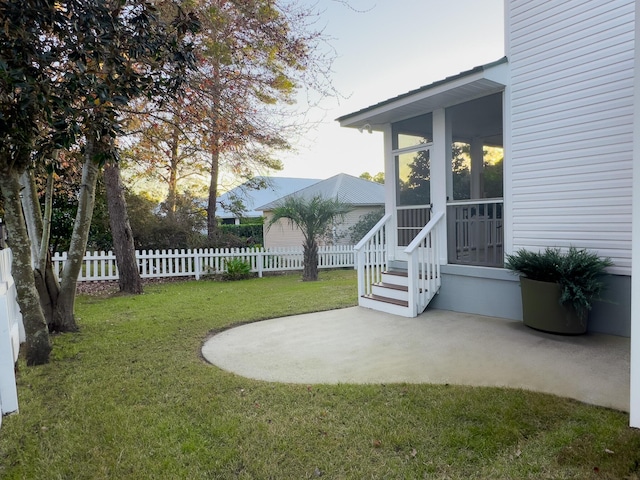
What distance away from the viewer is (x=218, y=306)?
25.2 ft

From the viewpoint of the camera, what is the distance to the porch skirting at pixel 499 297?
4988 mm

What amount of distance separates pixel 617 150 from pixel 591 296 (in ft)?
6.04

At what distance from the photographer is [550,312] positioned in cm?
505

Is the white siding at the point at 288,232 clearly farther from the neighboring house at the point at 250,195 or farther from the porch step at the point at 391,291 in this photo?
the porch step at the point at 391,291

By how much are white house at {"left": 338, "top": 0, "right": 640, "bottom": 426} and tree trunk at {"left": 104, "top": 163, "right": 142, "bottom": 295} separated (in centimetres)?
570

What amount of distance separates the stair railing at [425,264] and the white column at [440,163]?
0.46 feet

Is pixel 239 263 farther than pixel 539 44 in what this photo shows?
Yes

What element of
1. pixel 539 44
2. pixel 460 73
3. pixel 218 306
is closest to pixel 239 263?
pixel 218 306

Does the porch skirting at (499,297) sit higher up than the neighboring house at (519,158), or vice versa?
the neighboring house at (519,158)

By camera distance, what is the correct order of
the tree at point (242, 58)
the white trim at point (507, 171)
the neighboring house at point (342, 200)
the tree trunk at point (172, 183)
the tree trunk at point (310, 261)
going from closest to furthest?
the white trim at point (507, 171)
the tree at point (242, 58)
the tree trunk at point (310, 261)
the tree trunk at point (172, 183)
the neighboring house at point (342, 200)

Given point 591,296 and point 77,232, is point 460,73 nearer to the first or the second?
point 591,296

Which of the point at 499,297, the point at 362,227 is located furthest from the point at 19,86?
the point at 362,227

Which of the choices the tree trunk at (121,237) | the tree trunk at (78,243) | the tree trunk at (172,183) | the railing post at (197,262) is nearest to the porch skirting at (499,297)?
the tree trunk at (78,243)

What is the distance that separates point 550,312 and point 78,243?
20.5 ft
